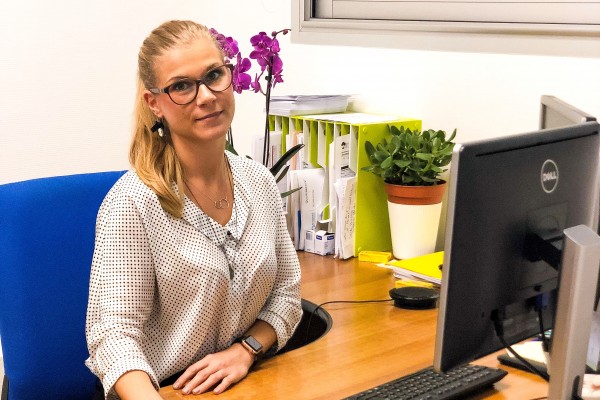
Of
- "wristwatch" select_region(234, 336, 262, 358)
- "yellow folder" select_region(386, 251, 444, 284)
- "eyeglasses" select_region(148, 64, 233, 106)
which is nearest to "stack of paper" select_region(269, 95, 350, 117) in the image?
"yellow folder" select_region(386, 251, 444, 284)

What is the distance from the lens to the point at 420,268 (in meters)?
2.12

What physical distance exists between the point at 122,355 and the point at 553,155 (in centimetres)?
83

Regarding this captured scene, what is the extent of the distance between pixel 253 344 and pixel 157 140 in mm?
464

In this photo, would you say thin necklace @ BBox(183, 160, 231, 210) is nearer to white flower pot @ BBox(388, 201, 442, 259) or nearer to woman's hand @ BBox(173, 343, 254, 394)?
woman's hand @ BBox(173, 343, 254, 394)

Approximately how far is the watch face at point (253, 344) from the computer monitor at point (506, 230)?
1.94 feet

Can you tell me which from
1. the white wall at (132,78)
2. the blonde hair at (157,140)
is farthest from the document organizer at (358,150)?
the blonde hair at (157,140)

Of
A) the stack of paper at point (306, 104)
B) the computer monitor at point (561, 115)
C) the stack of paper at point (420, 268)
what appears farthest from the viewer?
the stack of paper at point (306, 104)

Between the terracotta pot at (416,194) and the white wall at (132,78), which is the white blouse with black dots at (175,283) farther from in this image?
the white wall at (132,78)

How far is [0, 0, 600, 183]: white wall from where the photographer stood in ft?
7.27

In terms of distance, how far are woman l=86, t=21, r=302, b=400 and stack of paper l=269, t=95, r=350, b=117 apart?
63 cm

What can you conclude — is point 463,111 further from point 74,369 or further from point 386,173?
point 74,369

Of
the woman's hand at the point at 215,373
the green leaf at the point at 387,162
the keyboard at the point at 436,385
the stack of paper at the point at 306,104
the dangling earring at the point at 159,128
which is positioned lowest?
the woman's hand at the point at 215,373

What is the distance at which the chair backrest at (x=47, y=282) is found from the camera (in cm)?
173

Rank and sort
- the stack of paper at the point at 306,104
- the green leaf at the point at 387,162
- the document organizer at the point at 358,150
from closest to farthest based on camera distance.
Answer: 1. the green leaf at the point at 387,162
2. the document organizer at the point at 358,150
3. the stack of paper at the point at 306,104
